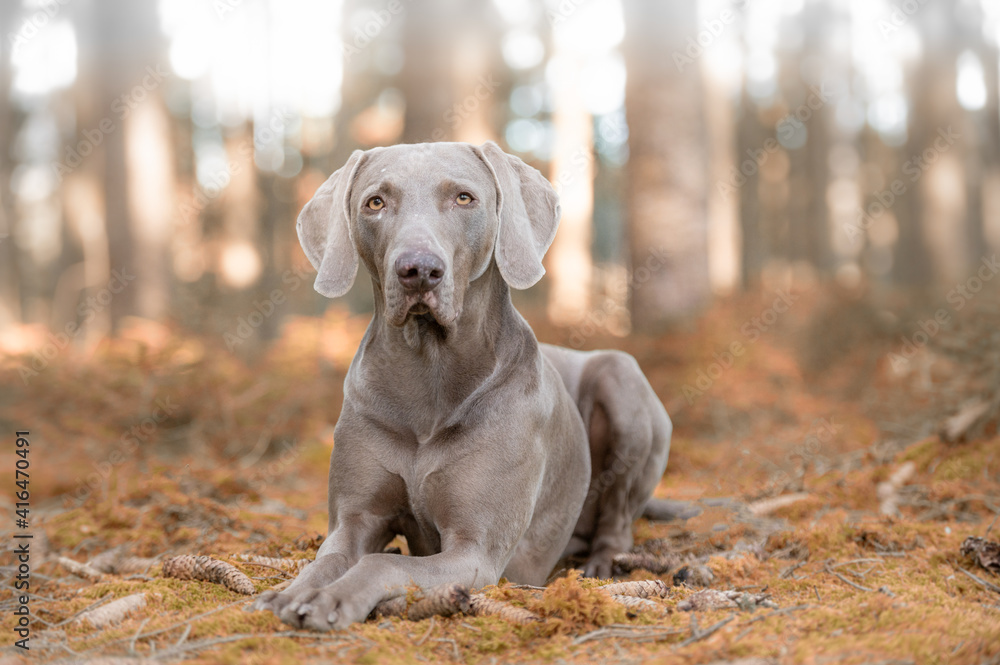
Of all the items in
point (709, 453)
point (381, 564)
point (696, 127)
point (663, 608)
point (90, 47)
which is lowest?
point (709, 453)

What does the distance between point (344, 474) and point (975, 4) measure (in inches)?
771

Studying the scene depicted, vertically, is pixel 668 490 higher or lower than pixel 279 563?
lower

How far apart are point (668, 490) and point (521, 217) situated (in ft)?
11.6

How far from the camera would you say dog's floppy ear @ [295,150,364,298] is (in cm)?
348

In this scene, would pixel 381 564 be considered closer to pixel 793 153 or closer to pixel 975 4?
pixel 975 4

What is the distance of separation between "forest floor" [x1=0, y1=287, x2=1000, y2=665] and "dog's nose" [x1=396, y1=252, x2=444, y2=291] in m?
1.21

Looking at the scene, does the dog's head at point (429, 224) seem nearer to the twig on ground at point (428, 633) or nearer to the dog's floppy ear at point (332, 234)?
the dog's floppy ear at point (332, 234)

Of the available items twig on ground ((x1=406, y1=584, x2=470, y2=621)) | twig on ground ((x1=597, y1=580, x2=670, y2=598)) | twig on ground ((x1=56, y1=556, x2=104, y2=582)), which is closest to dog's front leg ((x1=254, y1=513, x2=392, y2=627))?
twig on ground ((x1=406, y1=584, x2=470, y2=621))

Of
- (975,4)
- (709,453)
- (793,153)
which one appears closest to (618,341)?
(709,453)

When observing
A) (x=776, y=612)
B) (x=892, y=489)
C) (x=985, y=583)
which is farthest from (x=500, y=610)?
(x=892, y=489)

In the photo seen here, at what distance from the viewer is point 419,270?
2992 millimetres

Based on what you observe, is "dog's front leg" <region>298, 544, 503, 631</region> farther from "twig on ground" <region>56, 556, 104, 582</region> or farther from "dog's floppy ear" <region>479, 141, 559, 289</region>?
"twig on ground" <region>56, 556, 104, 582</region>

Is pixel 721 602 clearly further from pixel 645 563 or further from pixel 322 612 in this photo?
pixel 322 612

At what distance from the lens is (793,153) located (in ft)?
93.7
